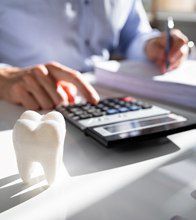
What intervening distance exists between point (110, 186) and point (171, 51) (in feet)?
1.60

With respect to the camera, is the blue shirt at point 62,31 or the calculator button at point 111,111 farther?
the blue shirt at point 62,31

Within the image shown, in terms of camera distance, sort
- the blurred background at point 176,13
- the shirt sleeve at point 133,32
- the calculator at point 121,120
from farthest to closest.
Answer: the blurred background at point 176,13 → the shirt sleeve at point 133,32 → the calculator at point 121,120

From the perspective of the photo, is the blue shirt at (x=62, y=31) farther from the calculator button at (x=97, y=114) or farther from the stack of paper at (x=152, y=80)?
the calculator button at (x=97, y=114)

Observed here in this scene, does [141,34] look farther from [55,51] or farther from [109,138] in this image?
[109,138]

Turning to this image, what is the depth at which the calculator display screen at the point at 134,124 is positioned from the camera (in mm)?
369

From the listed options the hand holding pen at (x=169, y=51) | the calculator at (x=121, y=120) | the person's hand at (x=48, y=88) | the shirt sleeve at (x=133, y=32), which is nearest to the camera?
the calculator at (x=121, y=120)

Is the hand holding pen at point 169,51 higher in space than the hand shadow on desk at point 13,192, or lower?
higher

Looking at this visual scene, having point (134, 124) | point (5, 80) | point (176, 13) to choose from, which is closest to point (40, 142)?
point (134, 124)

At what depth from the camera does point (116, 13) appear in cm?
92

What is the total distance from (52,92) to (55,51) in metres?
0.32

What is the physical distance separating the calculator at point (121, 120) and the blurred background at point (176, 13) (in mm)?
1070

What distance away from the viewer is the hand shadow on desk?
0.25 m

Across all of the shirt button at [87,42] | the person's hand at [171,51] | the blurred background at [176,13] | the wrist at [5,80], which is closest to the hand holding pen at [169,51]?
the person's hand at [171,51]

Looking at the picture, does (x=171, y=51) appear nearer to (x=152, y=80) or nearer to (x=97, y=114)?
(x=152, y=80)
